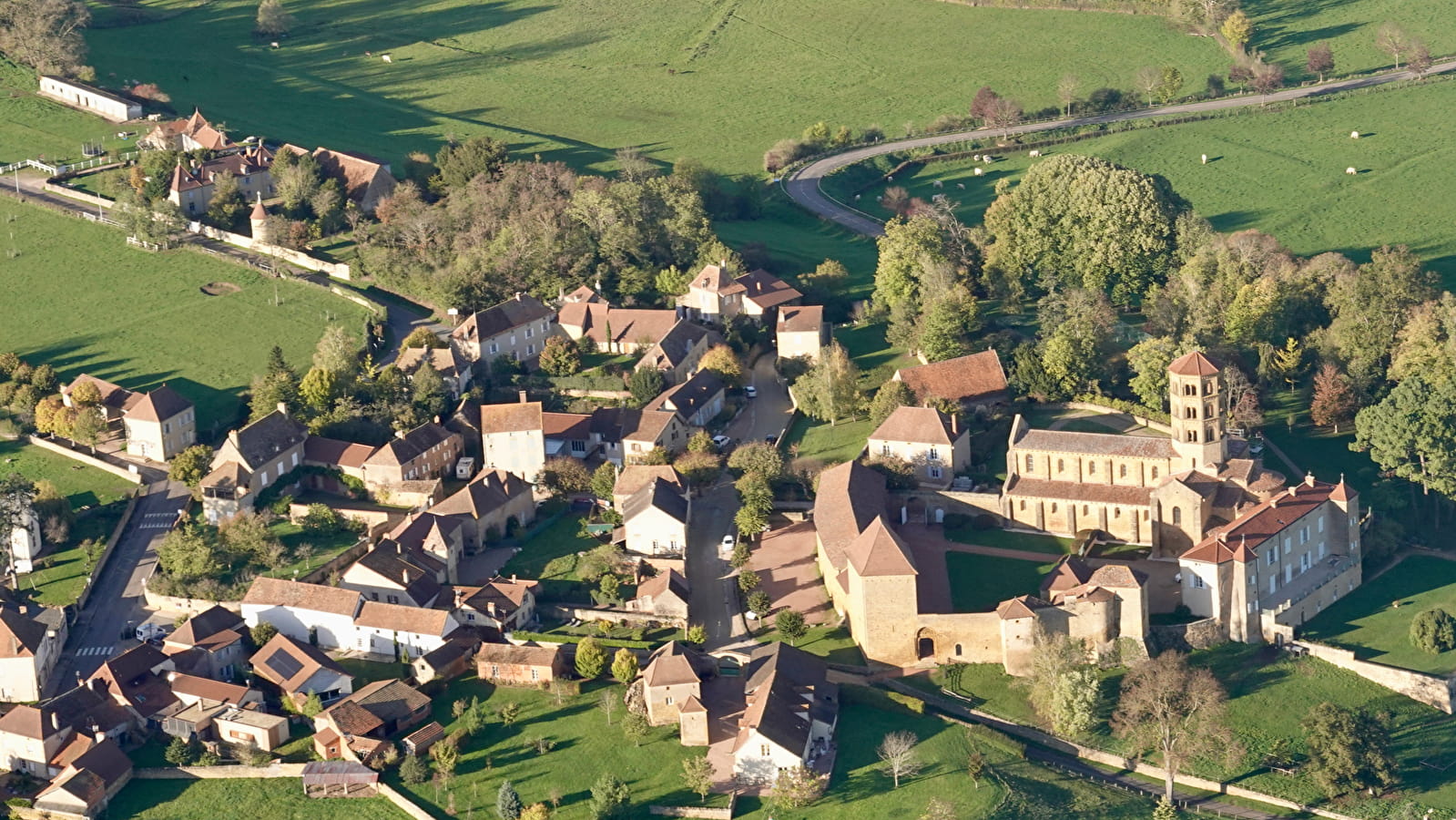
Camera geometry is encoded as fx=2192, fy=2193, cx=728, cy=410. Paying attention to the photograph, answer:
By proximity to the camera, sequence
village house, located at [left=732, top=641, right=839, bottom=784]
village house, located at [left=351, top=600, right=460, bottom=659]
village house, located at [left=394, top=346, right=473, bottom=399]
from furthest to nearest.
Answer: village house, located at [left=394, top=346, right=473, bottom=399], village house, located at [left=351, top=600, right=460, bottom=659], village house, located at [left=732, top=641, right=839, bottom=784]

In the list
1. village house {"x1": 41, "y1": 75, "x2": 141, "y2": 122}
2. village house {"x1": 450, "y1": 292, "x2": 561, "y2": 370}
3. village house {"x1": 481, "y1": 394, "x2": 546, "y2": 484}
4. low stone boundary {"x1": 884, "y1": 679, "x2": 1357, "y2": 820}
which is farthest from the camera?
village house {"x1": 41, "y1": 75, "x2": 141, "y2": 122}

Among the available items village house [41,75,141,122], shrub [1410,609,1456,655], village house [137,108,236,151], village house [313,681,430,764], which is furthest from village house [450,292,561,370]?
shrub [1410,609,1456,655]

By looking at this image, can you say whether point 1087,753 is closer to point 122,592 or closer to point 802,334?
point 802,334

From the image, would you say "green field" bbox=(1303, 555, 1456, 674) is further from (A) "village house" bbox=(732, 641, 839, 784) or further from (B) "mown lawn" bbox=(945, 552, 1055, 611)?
(A) "village house" bbox=(732, 641, 839, 784)

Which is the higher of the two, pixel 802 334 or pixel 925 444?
pixel 925 444

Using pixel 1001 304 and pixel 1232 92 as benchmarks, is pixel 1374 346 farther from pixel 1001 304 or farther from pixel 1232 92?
pixel 1232 92

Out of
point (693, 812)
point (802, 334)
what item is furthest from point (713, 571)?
Answer: point (802, 334)
